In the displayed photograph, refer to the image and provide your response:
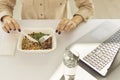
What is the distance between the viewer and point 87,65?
1.08 m

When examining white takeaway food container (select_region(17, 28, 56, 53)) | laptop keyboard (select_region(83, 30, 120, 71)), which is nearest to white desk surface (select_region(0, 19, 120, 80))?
white takeaway food container (select_region(17, 28, 56, 53))

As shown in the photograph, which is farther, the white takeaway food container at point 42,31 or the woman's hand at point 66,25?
the woman's hand at point 66,25

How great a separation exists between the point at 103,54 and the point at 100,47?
0.05 m

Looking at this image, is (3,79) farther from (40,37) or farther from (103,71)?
(103,71)

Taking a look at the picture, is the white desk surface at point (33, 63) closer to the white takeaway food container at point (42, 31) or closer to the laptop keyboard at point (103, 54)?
the white takeaway food container at point (42, 31)

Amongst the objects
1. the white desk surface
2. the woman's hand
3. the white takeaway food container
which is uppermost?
the woman's hand

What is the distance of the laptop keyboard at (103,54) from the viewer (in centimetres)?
108

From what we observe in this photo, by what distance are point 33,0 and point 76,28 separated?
0.35m

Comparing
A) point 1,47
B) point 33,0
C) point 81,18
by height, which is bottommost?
point 1,47

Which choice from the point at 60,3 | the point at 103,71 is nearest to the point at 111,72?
the point at 103,71

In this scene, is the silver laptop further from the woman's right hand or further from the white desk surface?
the woman's right hand

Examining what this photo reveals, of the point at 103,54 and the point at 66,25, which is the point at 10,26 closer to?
the point at 66,25

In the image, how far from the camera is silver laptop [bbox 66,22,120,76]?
108 centimetres

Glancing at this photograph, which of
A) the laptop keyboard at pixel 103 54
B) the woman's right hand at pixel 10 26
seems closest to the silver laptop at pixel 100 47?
the laptop keyboard at pixel 103 54
